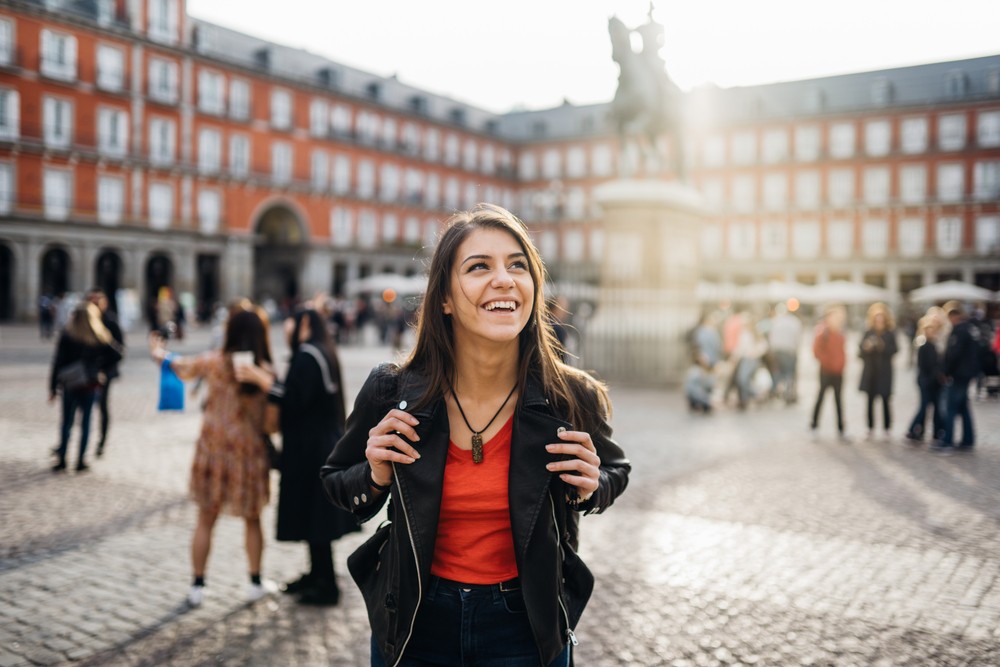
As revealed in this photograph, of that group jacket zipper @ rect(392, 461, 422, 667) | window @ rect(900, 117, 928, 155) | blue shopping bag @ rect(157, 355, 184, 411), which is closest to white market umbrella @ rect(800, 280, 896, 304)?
window @ rect(900, 117, 928, 155)

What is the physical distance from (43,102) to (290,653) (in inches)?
1431

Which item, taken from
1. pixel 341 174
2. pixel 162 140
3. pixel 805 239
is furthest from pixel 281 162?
pixel 805 239

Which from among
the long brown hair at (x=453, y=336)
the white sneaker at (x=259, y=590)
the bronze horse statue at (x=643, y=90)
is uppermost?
the bronze horse statue at (x=643, y=90)

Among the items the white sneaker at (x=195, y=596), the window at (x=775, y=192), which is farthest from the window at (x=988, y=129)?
the white sneaker at (x=195, y=596)

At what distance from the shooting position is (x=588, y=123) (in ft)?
185

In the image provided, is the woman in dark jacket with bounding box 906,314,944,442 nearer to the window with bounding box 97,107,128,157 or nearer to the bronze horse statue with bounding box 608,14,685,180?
the bronze horse statue with bounding box 608,14,685,180

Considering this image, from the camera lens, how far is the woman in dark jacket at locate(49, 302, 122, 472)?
24.5 ft

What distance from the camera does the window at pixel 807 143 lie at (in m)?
48.8

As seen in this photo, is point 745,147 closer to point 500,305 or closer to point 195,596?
point 195,596

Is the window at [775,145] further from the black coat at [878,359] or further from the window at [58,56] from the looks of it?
the black coat at [878,359]

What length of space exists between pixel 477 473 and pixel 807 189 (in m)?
51.9

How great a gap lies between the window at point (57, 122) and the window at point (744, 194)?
3769 centimetres

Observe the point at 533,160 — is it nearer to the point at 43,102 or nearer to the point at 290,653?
the point at 43,102

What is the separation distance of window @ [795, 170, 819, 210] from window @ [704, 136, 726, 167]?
490 cm
